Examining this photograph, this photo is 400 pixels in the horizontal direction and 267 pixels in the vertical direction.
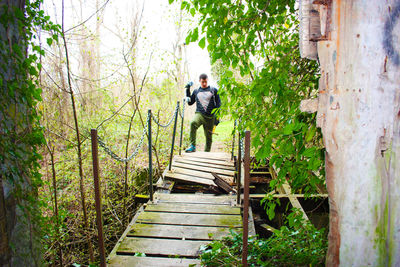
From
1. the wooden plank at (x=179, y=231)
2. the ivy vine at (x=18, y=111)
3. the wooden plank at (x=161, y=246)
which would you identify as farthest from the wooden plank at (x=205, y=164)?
the ivy vine at (x=18, y=111)

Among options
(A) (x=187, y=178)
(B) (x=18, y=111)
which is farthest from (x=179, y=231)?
(B) (x=18, y=111)

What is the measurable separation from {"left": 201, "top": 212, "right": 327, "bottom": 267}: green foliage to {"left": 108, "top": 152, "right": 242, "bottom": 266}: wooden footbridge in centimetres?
30

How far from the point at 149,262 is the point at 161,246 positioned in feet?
1.01

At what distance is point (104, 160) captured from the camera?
6.14 m

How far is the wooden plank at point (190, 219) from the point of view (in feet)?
11.5

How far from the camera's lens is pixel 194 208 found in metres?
3.99

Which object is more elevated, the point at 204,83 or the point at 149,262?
the point at 204,83

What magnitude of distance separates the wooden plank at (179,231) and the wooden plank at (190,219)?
0.35 feet

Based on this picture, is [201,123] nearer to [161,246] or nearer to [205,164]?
[205,164]

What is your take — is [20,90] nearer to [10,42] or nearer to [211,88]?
[10,42]

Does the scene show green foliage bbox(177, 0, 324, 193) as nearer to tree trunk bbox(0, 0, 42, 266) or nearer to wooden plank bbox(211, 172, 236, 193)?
tree trunk bbox(0, 0, 42, 266)

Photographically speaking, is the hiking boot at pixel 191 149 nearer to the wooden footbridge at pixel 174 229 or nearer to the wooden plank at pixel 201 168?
the wooden plank at pixel 201 168

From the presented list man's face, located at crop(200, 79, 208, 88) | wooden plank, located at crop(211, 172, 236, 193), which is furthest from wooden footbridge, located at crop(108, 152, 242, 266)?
man's face, located at crop(200, 79, 208, 88)

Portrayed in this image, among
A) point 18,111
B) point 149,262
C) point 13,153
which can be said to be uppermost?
point 18,111
